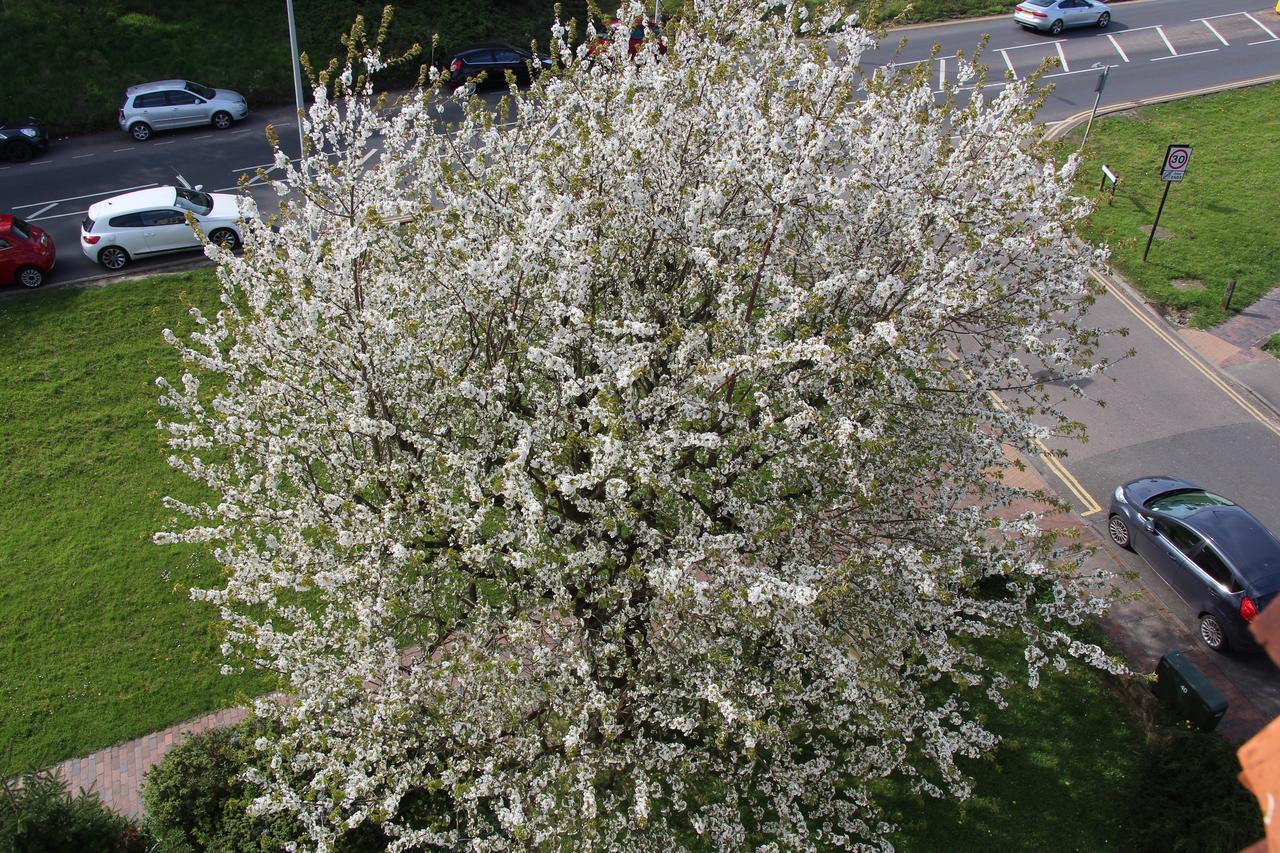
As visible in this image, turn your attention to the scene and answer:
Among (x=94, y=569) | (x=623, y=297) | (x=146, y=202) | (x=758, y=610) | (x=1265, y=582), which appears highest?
(x=623, y=297)

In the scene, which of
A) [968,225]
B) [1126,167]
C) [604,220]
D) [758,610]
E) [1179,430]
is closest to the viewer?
[758,610]

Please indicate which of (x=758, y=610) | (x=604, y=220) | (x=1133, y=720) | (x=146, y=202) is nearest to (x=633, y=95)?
(x=604, y=220)

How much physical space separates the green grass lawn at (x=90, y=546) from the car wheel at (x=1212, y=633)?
14548mm

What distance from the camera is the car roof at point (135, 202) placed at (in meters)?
21.9

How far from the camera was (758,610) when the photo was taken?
783cm

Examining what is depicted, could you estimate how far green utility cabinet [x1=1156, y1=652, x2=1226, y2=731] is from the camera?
1218 centimetres

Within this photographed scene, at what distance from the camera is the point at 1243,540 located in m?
14.1

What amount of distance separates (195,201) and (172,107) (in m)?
7.85

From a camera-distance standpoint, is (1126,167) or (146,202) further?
(1126,167)

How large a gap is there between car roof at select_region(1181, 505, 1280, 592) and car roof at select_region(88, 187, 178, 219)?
77.4 ft

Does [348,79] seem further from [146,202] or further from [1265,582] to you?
[1265,582]

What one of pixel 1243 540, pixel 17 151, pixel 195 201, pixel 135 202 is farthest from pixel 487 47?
pixel 1243 540

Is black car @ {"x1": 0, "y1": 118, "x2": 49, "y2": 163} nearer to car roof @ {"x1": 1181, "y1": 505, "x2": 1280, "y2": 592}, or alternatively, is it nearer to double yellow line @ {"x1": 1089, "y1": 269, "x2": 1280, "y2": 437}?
double yellow line @ {"x1": 1089, "y1": 269, "x2": 1280, "y2": 437}

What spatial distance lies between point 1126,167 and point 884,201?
20.2 metres
